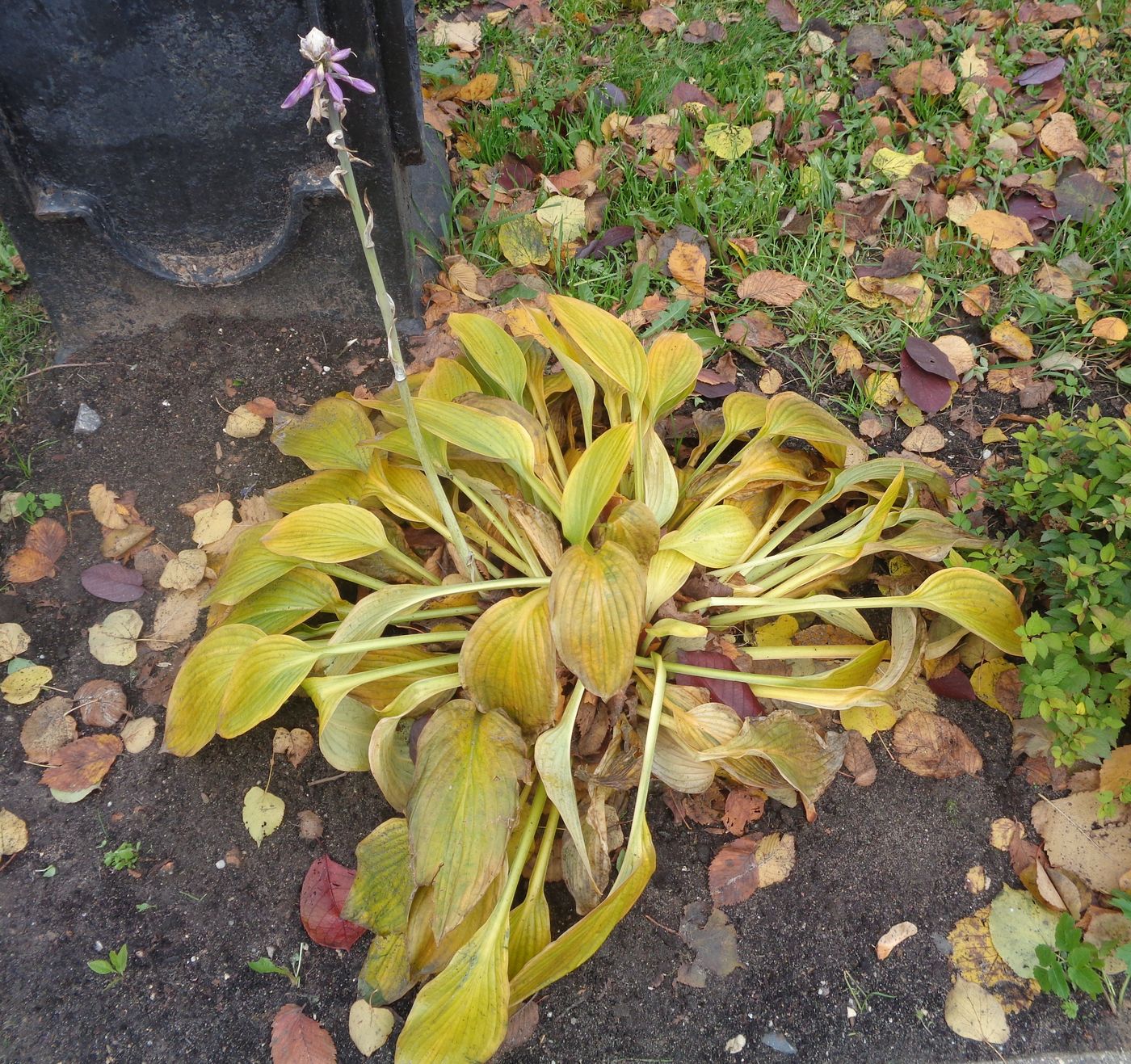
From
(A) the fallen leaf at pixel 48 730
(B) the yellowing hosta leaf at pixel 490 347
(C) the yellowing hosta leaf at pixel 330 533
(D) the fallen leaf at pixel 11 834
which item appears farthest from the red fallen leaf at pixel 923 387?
(D) the fallen leaf at pixel 11 834

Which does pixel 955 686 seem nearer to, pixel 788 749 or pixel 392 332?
pixel 788 749

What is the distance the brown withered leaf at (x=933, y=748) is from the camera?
5.47ft

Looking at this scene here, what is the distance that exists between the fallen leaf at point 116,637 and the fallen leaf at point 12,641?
0.13 m

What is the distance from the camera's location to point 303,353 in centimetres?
226

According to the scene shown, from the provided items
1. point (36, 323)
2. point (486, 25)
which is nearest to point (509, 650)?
point (36, 323)

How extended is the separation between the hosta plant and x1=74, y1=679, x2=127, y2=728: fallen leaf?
30 centimetres

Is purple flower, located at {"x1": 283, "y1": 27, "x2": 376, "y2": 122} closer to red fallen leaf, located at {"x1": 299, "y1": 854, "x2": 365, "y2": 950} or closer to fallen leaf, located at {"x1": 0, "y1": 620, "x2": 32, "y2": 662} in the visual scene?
red fallen leaf, located at {"x1": 299, "y1": 854, "x2": 365, "y2": 950}

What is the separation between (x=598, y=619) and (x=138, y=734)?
996 mm

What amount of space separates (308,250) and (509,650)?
133cm

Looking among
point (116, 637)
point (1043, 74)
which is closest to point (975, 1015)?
point (116, 637)

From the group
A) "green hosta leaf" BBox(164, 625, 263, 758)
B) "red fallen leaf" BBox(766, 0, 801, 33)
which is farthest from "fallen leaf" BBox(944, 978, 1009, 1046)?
"red fallen leaf" BBox(766, 0, 801, 33)

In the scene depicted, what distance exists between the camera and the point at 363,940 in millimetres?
1485

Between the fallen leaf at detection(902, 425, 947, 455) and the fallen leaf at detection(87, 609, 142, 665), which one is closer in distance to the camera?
the fallen leaf at detection(87, 609, 142, 665)

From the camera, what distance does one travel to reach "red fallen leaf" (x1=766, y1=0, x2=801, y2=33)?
2.95 m
